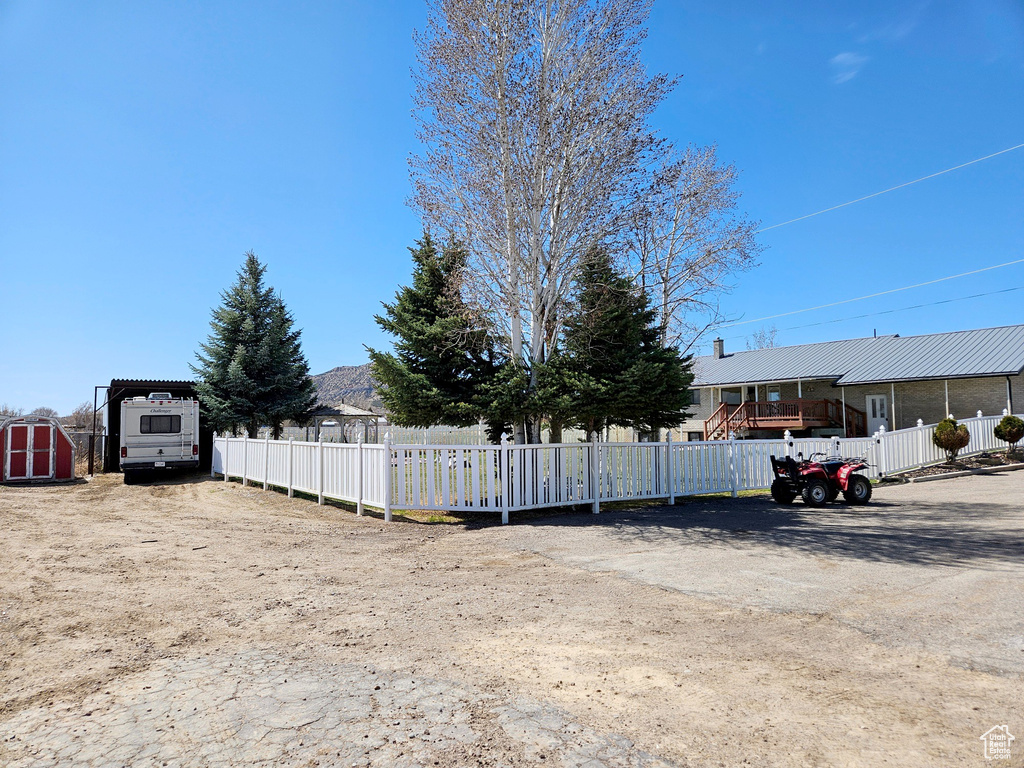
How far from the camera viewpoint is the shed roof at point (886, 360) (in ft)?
86.4

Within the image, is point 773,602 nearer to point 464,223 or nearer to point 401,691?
point 401,691

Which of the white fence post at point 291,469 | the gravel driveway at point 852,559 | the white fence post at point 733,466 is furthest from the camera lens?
the white fence post at point 291,469

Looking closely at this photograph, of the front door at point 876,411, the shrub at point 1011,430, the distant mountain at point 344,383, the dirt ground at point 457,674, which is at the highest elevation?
the distant mountain at point 344,383

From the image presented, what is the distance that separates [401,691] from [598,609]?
232cm

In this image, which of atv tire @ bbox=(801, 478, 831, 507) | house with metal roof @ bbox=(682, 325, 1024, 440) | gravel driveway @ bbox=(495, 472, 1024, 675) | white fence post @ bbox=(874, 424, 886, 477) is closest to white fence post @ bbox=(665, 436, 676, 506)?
gravel driveway @ bbox=(495, 472, 1024, 675)

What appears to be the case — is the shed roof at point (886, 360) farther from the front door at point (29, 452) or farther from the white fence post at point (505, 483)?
the front door at point (29, 452)

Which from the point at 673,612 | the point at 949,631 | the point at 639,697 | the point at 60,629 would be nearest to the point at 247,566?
the point at 60,629

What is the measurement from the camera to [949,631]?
4.68 m

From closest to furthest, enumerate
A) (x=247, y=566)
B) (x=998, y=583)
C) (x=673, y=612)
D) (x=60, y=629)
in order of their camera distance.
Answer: (x=60, y=629) < (x=673, y=612) < (x=998, y=583) < (x=247, y=566)

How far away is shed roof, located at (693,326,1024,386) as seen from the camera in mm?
26328

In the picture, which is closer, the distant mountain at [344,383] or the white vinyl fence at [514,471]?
the white vinyl fence at [514,471]

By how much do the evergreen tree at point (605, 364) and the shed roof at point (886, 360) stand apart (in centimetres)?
1328

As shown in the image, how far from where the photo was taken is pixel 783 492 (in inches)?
522

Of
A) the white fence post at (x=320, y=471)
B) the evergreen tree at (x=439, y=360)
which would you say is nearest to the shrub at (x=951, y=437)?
the evergreen tree at (x=439, y=360)
